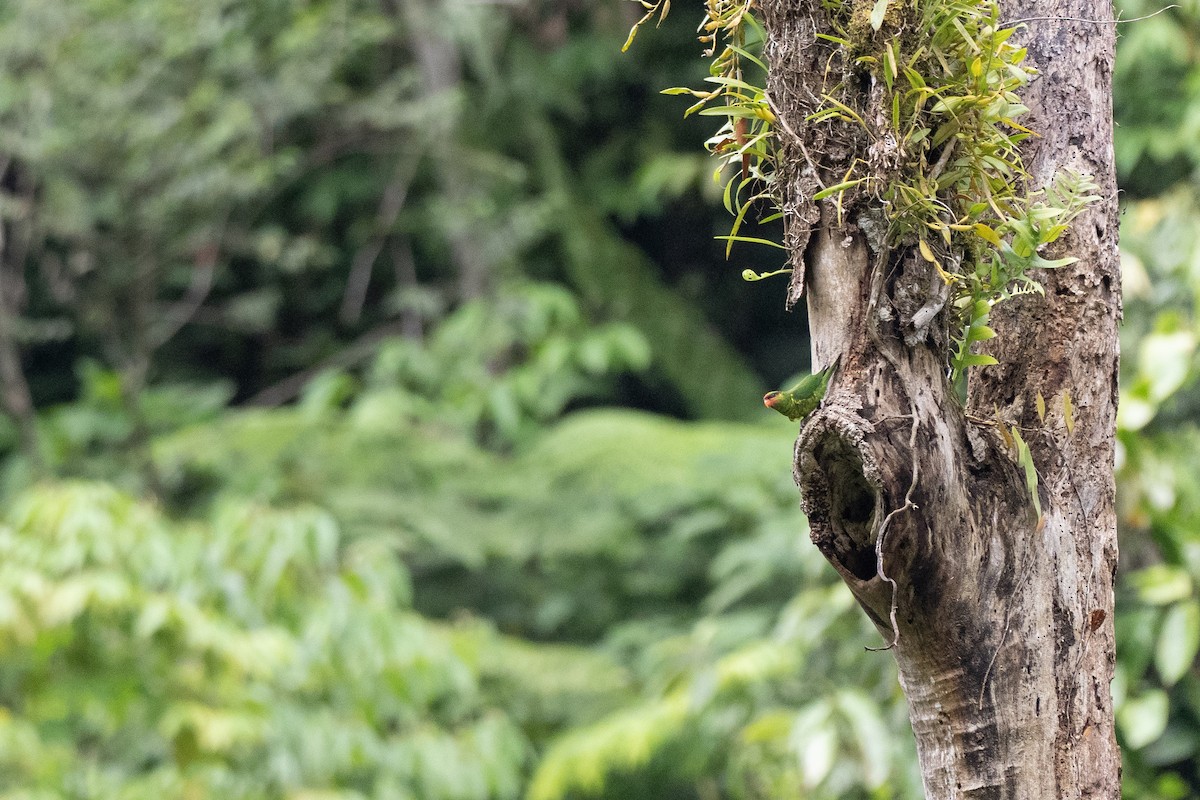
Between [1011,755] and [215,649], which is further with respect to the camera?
[215,649]

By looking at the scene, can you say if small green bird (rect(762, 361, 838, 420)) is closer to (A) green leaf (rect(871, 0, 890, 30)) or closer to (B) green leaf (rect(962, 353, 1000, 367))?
(B) green leaf (rect(962, 353, 1000, 367))

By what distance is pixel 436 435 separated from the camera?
4.82 m

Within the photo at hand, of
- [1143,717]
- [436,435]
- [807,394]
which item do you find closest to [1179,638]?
[1143,717]

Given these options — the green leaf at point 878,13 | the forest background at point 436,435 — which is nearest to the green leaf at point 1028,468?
the green leaf at point 878,13

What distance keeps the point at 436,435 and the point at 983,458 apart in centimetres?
408

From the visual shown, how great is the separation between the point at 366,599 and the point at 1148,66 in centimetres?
356

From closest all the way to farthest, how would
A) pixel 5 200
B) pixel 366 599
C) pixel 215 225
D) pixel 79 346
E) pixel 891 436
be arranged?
pixel 891 436
pixel 366 599
pixel 5 200
pixel 215 225
pixel 79 346

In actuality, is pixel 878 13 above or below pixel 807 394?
above

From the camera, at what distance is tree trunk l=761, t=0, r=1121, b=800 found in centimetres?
81

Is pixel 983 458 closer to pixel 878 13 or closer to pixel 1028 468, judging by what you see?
pixel 1028 468

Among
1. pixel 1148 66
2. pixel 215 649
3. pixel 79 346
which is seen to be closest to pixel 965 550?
pixel 215 649

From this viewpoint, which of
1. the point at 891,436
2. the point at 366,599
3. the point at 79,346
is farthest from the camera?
the point at 79,346

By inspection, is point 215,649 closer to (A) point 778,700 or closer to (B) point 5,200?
(A) point 778,700

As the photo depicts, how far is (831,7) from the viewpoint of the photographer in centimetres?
81
